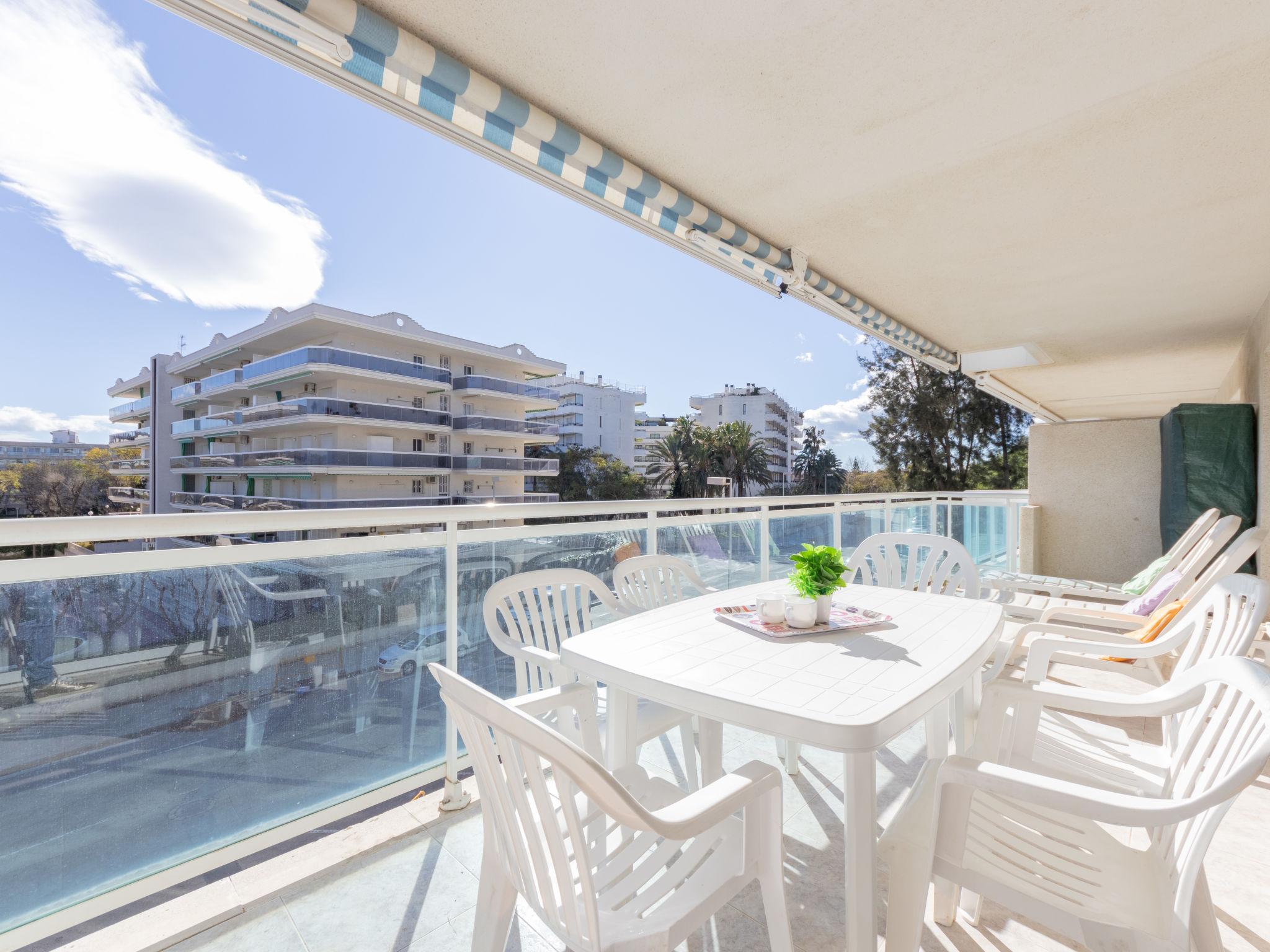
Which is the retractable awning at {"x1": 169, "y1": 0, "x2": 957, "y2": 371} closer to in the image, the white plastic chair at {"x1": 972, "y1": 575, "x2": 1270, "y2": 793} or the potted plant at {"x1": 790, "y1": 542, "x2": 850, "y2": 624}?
the potted plant at {"x1": 790, "y1": 542, "x2": 850, "y2": 624}

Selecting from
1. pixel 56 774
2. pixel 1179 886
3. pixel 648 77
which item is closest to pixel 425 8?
pixel 648 77

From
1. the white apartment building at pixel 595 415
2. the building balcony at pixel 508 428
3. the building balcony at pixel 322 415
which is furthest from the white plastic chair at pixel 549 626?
the white apartment building at pixel 595 415

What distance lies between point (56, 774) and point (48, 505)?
44.9 meters

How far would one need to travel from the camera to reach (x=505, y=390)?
4075 cm

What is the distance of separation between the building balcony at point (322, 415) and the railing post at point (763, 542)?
1372 inches

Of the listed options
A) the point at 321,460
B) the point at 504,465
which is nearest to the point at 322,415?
the point at 321,460

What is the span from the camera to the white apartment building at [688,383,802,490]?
58.4 meters

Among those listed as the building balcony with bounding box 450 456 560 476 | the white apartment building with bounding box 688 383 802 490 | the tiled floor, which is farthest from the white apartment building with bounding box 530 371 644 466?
the tiled floor

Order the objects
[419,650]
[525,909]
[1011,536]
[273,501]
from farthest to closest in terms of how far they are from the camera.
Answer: [273,501]
[1011,536]
[419,650]
[525,909]

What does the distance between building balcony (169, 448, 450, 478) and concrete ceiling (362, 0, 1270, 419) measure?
35539 millimetres

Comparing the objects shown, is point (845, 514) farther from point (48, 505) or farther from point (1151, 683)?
point (48, 505)

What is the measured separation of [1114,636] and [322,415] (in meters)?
37.2

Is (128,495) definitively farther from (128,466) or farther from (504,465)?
(504,465)

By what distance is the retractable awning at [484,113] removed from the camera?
143 cm
